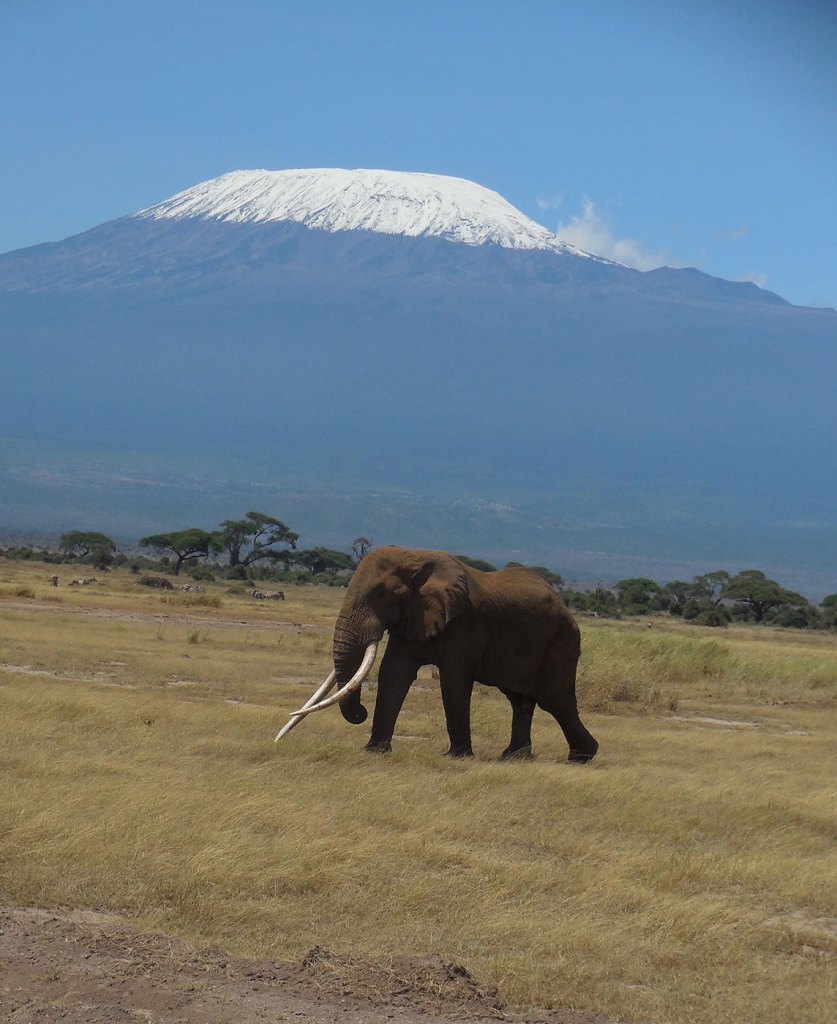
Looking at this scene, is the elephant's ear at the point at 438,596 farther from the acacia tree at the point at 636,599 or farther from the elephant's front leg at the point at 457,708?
the acacia tree at the point at 636,599

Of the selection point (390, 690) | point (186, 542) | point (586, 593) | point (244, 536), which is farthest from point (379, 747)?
point (244, 536)

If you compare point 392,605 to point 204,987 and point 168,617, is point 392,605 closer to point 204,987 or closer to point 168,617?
point 204,987

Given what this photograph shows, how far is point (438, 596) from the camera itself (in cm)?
1479

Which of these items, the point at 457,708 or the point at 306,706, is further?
the point at 457,708

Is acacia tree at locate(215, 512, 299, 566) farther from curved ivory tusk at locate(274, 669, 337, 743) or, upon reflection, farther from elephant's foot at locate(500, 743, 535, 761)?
curved ivory tusk at locate(274, 669, 337, 743)

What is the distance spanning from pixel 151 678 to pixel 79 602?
1648 centimetres

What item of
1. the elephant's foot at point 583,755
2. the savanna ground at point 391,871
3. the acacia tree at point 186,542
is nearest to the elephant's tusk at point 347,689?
the savanna ground at point 391,871

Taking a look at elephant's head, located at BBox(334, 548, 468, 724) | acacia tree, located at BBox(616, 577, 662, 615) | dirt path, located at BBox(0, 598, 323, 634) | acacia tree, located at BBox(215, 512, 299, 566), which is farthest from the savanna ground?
acacia tree, located at BBox(215, 512, 299, 566)

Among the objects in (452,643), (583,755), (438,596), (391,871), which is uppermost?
(438,596)

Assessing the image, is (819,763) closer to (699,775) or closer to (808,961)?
(699,775)

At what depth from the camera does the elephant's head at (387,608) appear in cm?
1467

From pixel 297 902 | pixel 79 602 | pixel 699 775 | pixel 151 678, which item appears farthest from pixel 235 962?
pixel 79 602

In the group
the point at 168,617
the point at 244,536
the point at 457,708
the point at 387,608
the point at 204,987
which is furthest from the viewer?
the point at 244,536

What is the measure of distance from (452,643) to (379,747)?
128 cm
